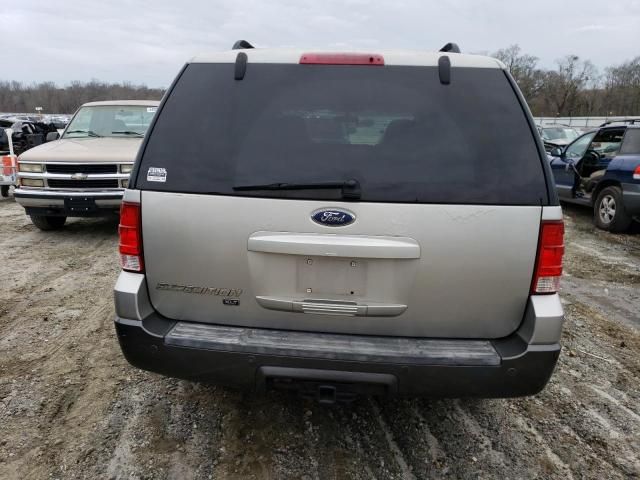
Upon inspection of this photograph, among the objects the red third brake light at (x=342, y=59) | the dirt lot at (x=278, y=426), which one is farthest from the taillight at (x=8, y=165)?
the red third brake light at (x=342, y=59)

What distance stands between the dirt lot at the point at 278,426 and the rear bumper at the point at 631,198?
419 centimetres

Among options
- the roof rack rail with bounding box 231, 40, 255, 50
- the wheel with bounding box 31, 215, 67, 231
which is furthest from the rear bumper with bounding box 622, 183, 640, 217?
the wheel with bounding box 31, 215, 67, 231

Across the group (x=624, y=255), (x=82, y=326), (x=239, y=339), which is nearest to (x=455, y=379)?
(x=239, y=339)

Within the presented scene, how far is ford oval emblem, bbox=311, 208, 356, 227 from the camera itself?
2.12 m

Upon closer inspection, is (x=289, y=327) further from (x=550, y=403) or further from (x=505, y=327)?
(x=550, y=403)

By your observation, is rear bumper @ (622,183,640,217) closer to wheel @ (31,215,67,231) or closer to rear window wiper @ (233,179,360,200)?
rear window wiper @ (233,179,360,200)

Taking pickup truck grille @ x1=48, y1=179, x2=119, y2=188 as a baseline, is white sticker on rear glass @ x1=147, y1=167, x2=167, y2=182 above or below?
above

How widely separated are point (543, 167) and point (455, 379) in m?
1.02

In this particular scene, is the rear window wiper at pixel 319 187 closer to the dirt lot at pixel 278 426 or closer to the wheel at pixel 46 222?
the dirt lot at pixel 278 426

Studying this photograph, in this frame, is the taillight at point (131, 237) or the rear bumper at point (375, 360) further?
the taillight at point (131, 237)

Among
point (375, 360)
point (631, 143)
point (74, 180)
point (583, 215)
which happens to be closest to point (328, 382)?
point (375, 360)

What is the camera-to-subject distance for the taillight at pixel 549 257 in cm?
212

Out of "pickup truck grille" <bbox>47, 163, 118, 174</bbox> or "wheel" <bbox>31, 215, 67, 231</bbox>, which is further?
"wheel" <bbox>31, 215, 67, 231</bbox>

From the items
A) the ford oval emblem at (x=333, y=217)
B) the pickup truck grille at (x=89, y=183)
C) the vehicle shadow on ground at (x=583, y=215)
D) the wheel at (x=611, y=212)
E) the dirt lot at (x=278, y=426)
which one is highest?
the ford oval emblem at (x=333, y=217)
